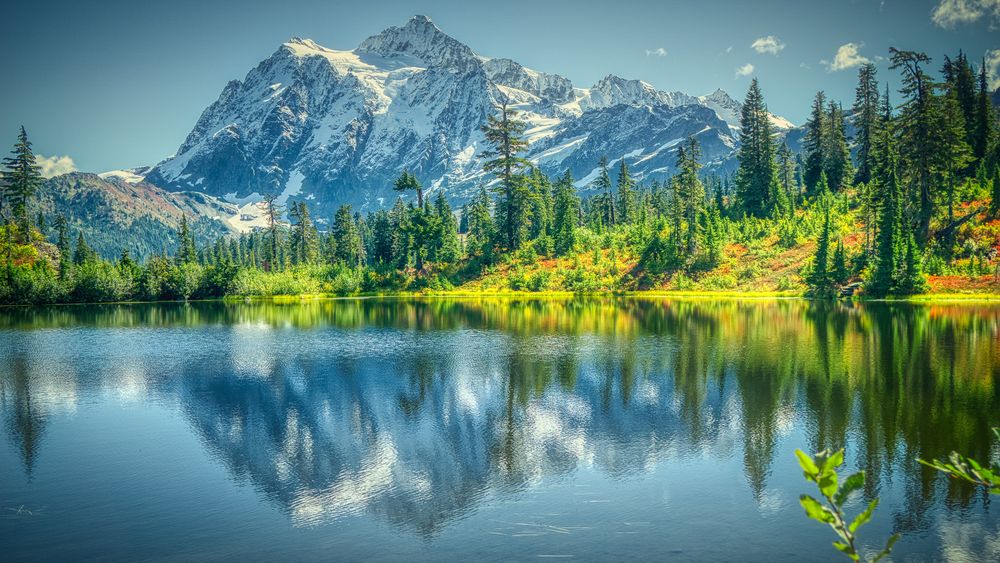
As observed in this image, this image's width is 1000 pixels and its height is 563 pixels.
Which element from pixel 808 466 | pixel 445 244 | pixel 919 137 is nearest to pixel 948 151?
pixel 919 137

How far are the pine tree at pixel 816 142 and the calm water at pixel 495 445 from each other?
207 feet

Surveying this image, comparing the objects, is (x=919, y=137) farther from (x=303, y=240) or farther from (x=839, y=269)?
(x=303, y=240)

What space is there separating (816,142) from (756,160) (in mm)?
11306

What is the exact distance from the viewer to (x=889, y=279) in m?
64.5

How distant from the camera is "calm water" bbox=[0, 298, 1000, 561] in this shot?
46.3ft

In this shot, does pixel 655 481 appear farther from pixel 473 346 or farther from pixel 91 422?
pixel 473 346

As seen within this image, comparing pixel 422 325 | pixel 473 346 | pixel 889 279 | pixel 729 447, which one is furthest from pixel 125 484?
pixel 889 279

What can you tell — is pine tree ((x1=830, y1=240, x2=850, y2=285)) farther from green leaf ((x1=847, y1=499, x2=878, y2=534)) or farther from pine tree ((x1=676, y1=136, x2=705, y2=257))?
green leaf ((x1=847, y1=499, x2=878, y2=534))

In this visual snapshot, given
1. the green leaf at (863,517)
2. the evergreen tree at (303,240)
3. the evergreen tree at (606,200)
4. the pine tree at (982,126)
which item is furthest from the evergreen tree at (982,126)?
the evergreen tree at (303,240)

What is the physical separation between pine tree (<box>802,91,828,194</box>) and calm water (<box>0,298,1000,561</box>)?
207ft

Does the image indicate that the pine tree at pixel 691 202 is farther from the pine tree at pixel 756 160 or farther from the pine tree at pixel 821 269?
the pine tree at pixel 821 269

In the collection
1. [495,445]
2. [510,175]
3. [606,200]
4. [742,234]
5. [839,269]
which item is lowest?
[495,445]

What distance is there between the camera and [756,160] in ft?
318

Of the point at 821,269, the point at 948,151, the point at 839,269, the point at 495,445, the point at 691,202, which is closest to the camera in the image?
the point at 495,445
